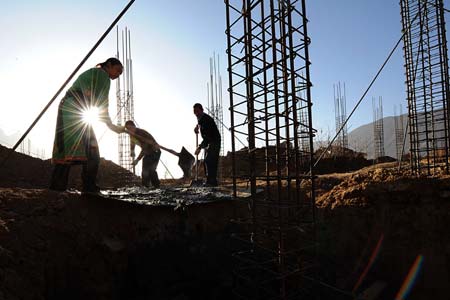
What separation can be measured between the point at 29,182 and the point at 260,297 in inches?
287

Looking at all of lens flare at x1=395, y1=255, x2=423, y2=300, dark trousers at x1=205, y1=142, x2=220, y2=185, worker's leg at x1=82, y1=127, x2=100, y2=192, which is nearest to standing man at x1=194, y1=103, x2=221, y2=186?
dark trousers at x1=205, y1=142, x2=220, y2=185

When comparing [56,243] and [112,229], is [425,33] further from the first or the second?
[56,243]

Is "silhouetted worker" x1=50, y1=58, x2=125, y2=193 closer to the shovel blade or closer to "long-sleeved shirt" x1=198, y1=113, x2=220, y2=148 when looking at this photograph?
"long-sleeved shirt" x1=198, y1=113, x2=220, y2=148

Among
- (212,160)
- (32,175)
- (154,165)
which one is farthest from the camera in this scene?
(32,175)

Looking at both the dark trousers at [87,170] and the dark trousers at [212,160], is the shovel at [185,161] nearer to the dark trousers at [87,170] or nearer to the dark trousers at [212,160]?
the dark trousers at [212,160]

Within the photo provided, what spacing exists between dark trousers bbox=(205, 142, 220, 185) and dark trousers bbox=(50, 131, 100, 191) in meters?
2.44

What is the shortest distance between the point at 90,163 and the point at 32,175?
635cm

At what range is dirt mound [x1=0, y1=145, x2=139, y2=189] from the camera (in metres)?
7.80

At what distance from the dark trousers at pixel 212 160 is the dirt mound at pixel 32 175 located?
3.66m

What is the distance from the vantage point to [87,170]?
3.60 meters

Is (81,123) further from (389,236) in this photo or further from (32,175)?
(32,175)

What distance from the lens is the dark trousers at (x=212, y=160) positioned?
572 centimetres

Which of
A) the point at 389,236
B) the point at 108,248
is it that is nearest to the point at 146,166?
the point at 108,248

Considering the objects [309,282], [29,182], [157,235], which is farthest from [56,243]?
A: [29,182]
